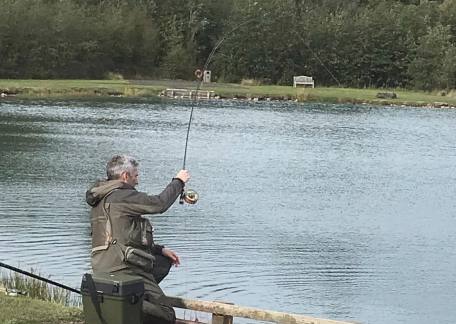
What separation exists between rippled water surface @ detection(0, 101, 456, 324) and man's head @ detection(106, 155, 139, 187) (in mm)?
4978

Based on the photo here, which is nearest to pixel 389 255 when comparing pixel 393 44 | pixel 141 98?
pixel 141 98

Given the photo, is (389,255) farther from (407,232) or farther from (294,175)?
(294,175)

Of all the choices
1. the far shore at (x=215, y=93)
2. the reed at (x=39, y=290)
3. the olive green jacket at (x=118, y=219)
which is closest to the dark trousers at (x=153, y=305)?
the olive green jacket at (x=118, y=219)

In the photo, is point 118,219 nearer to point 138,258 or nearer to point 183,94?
point 138,258

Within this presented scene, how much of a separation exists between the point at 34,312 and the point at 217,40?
54.4 metres

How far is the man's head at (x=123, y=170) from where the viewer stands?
6047 mm

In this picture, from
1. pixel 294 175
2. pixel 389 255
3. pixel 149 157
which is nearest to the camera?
pixel 389 255

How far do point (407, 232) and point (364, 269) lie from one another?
3316 mm

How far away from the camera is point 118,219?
5914mm

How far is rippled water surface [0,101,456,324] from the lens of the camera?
11641 mm

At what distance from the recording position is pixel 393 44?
218ft

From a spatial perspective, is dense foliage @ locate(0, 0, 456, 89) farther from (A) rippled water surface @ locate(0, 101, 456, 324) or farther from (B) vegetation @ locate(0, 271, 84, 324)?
(B) vegetation @ locate(0, 271, 84, 324)

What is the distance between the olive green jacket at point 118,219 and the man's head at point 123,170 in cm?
5

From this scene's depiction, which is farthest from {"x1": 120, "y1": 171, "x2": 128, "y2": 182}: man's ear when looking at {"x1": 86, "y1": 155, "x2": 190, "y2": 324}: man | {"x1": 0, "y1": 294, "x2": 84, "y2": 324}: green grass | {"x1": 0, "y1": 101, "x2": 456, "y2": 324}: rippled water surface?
{"x1": 0, "y1": 101, "x2": 456, "y2": 324}: rippled water surface
